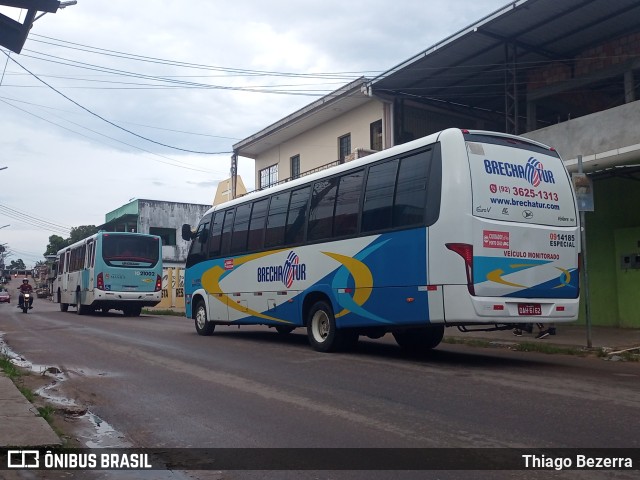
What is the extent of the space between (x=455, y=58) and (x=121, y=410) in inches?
594

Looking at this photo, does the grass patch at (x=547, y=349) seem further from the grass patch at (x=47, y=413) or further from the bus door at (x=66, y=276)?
the bus door at (x=66, y=276)

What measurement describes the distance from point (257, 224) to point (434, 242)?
564 centimetres

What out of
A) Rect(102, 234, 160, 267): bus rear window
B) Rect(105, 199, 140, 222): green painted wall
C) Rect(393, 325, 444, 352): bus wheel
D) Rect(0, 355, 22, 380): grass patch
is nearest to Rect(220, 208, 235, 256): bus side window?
Rect(393, 325, 444, 352): bus wheel

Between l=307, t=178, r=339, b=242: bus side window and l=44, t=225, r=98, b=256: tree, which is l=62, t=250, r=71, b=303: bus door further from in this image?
l=44, t=225, r=98, b=256: tree

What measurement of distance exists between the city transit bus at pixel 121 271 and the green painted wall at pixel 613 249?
1637 centimetres

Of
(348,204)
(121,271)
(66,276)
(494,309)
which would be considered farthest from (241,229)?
(66,276)

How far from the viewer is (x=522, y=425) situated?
236 inches

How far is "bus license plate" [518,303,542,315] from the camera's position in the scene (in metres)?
9.34

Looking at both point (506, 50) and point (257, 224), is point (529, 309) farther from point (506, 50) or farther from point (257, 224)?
point (506, 50)

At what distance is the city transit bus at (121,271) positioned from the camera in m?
25.5

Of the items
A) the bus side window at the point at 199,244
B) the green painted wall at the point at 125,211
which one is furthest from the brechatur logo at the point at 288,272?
the green painted wall at the point at 125,211

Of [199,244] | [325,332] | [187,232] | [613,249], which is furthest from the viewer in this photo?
[187,232]

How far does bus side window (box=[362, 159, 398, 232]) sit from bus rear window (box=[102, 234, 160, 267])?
1715 cm

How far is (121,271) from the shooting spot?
25.7m
